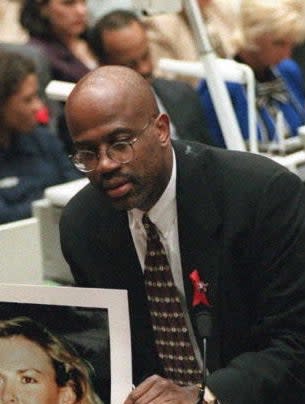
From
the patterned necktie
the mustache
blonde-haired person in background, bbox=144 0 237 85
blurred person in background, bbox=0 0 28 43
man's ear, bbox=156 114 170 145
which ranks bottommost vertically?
the patterned necktie

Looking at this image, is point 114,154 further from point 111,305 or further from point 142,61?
point 142,61

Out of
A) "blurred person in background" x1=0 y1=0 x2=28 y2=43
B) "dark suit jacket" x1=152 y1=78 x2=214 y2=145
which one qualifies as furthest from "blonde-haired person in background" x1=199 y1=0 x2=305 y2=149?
"blurred person in background" x1=0 y1=0 x2=28 y2=43

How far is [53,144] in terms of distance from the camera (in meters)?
4.38

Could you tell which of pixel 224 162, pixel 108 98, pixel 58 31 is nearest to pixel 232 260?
pixel 224 162

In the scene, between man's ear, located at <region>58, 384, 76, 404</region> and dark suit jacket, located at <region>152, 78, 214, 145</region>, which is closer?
man's ear, located at <region>58, 384, 76, 404</region>

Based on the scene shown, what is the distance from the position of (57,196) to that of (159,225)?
2.68 feet

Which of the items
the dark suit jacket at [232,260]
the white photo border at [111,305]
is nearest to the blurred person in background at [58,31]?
the dark suit jacket at [232,260]

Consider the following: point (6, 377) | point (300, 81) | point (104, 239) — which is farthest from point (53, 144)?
point (6, 377)

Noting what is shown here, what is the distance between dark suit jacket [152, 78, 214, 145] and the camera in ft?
14.3

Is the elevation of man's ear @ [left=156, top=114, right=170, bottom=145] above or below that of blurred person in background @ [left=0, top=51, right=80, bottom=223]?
below

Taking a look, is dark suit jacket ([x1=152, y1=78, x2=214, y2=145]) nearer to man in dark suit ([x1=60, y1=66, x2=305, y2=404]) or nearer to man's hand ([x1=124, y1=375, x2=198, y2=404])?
man in dark suit ([x1=60, y1=66, x2=305, y2=404])

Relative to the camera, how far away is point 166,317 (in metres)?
2.36

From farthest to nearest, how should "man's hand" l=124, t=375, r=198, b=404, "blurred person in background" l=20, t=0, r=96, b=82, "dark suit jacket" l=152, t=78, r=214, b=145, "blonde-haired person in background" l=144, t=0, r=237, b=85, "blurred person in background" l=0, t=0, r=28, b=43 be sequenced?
"blurred person in background" l=0, t=0, r=28, b=43, "blonde-haired person in background" l=144, t=0, r=237, b=85, "blurred person in background" l=20, t=0, r=96, b=82, "dark suit jacket" l=152, t=78, r=214, b=145, "man's hand" l=124, t=375, r=198, b=404

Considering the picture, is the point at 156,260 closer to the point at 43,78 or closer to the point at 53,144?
the point at 53,144
